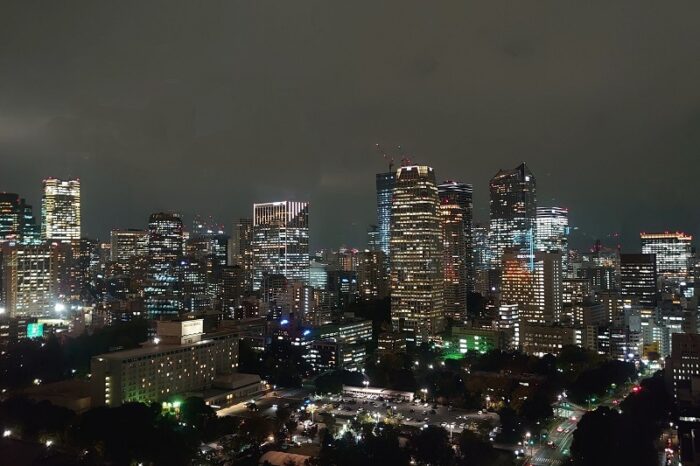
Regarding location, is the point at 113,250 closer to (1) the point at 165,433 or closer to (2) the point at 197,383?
(2) the point at 197,383

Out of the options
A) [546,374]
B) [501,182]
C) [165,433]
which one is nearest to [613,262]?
[501,182]

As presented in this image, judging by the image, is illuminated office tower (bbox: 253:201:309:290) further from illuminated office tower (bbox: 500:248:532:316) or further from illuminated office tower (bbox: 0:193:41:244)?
illuminated office tower (bbox: 500:248:532:316)

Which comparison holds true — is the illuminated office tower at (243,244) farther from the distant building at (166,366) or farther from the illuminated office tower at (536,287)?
the distant building at (166,366)

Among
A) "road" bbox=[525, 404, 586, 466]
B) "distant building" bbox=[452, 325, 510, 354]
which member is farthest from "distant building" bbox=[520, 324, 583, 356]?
"road" bbox=[525, 404, 586, 466]

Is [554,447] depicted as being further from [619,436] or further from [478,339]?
[478,339]

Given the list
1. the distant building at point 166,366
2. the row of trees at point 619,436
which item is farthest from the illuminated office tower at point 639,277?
the distant building at point 166,366

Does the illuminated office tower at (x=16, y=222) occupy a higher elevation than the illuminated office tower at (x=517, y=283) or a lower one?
higher
